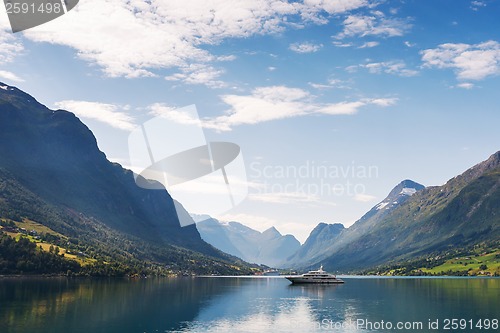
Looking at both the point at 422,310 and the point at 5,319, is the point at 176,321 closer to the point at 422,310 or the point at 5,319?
the point at 5,319

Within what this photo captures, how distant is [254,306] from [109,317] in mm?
50857

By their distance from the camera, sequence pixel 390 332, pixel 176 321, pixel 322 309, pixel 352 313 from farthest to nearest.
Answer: pixel 322 309
pixel 352 313
pixel 176 321
pixel 390 332

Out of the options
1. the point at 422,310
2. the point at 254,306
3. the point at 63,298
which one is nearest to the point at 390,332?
the point at 422,310

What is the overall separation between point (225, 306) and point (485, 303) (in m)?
75.9

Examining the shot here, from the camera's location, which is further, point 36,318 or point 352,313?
point 352,313

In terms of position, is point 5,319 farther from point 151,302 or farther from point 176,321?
point 151,302

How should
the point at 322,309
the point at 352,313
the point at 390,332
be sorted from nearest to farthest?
the point at 390,332
the point at 352,313
the point at 322,309

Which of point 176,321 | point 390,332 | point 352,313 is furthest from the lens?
point 352,313

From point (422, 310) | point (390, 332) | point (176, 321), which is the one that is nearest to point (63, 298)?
point (176, 321)

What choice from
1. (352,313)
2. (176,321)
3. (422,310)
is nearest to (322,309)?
(352,313)

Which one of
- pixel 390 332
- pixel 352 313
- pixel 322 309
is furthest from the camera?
pixel 322 309

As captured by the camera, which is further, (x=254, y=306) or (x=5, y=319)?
(x=254, y=306)

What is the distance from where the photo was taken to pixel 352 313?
12012cm

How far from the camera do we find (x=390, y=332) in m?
88.1
